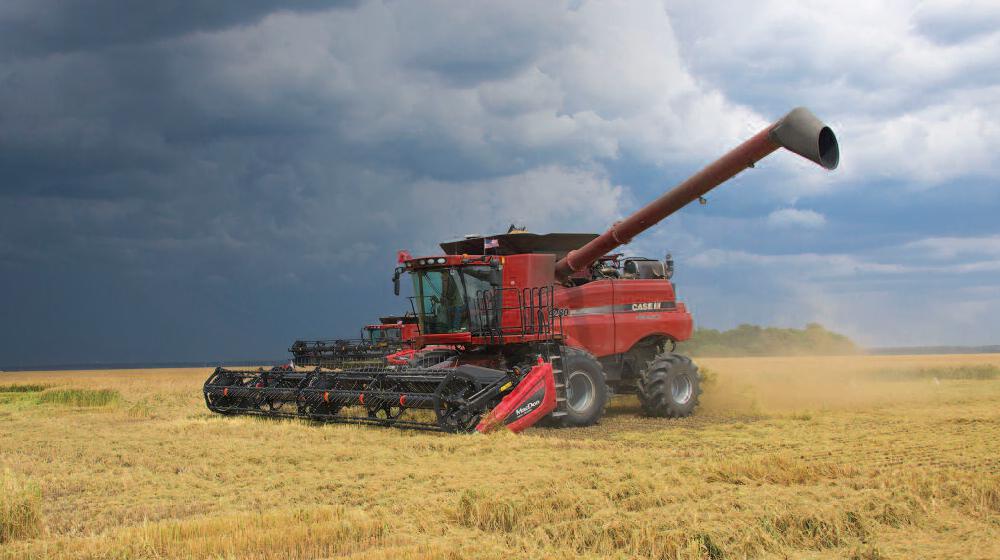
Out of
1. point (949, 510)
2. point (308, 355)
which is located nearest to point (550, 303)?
point (949, 510)

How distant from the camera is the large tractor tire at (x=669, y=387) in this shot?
1366 cm

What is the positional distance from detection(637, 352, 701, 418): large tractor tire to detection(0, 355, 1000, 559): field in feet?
4.18

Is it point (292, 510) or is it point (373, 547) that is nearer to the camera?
point (373, 547)

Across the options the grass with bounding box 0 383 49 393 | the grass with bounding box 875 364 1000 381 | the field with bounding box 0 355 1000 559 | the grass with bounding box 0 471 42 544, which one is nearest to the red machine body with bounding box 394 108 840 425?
the field with bounding box 0 355 1000 559

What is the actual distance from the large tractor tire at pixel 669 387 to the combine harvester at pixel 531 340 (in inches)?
0.8

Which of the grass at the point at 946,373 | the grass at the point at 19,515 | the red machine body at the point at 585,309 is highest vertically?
the red machine body at the point at 585,309

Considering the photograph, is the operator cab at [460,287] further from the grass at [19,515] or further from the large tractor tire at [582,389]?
the grass at [19,515]

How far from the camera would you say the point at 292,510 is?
6145mm

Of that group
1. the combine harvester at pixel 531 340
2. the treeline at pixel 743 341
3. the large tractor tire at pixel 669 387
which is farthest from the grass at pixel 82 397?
the treeline at pixel 743 341

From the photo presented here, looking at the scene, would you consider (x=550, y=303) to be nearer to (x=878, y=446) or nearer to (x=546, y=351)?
(x=546, y=351)

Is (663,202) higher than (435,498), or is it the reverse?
(663,202)

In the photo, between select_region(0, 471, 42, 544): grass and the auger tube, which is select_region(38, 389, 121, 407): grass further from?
select_region(0, 471, 42, 544): grass

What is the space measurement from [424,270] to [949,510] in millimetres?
9105

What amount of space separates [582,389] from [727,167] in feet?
13.0
